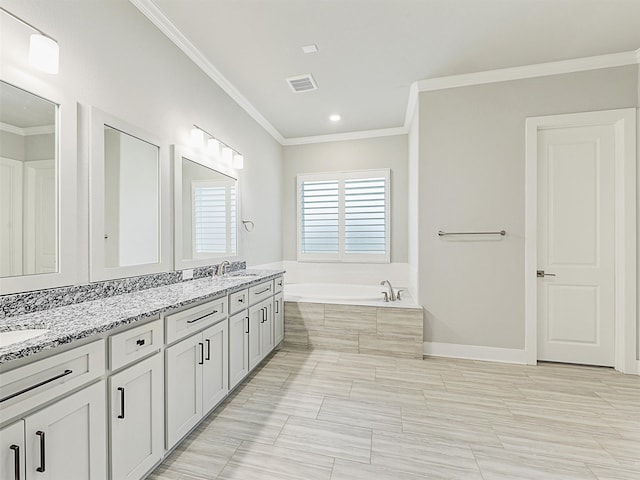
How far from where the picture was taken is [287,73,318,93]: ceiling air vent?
9.73ft

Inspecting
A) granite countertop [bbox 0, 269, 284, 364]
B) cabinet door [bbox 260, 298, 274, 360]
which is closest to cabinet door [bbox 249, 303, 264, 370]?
cabinet door [bbox 260, 298, 274, 360]

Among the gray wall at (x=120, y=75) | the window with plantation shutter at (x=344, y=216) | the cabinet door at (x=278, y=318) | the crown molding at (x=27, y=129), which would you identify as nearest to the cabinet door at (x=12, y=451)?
the gray wall at (x=120, y=75)

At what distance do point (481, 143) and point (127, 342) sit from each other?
130 inches

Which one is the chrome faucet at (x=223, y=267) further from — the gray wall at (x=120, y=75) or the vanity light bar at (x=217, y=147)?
the gray wall at (x=120, y=75)

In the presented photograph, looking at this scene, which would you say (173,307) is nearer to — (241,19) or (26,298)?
(26,298)

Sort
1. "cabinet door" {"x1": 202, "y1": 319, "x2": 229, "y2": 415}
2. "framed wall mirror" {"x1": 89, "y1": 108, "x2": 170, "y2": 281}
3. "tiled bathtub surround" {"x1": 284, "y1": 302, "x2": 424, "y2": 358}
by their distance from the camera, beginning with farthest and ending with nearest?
"tiled bathtub surround" {"x1": 284, "y1": 302, "x2": 424, "y2": 358} < "cabinet door" {"x1": 202, "y1": 319, "x2": 229, "y2": 415} < "framed wall mirror" {"x1": 89, "y1": 108, "x2": 170, "y2": 281}

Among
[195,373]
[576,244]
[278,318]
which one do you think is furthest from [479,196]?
[195,373]

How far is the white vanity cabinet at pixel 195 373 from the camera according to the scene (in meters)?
1.59

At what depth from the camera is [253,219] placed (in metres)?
3.75

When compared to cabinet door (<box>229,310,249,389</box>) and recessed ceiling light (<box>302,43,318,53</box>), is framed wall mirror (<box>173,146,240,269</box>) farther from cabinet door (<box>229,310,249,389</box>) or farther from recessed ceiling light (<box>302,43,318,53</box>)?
recessed ceiling light (<box>302,43,318,53</box>)

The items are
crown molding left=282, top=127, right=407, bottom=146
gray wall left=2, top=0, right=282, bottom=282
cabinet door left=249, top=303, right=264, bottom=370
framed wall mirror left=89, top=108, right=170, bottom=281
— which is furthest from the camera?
crown molding left=282, top=127, right=407, bottom=146

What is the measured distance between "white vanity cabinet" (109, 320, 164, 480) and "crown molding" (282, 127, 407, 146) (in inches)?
150

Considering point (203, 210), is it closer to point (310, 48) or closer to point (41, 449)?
point (310, 48)

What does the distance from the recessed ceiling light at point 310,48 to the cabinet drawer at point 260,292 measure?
2078 millimetres
